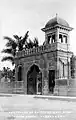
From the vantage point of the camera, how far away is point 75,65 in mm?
21891

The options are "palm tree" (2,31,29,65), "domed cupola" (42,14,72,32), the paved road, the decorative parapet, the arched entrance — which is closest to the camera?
the paved road

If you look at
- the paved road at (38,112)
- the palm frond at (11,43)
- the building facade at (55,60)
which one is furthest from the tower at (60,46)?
the palm frond at (11,43)

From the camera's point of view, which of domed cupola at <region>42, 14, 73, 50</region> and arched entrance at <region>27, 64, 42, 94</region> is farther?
arched entrance at <region>27, 64, 42, 94</region>

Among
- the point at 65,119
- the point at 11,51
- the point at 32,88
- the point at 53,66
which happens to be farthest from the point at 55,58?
the point at 65,119

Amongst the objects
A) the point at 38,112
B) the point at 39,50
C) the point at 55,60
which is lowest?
the point at 38,112

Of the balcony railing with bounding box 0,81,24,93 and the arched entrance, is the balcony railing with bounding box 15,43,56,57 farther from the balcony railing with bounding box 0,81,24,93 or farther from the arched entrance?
the balcony railing with bounding box 0,81,24,93

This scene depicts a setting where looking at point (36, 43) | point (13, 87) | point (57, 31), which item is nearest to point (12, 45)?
point (36, 43)

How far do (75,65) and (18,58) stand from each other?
6419 millimetres

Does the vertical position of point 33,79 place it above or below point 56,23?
below

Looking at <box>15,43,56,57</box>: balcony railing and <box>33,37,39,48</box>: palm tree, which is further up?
<box>33,37,39,48</box>: palm tree

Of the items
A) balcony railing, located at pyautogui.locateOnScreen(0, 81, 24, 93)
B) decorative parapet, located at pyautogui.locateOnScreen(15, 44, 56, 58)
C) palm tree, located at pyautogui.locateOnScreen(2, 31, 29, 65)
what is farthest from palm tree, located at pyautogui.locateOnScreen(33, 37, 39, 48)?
balcony railing, located at pyautogui.locateOnScreen(0, 81, 24, 93)

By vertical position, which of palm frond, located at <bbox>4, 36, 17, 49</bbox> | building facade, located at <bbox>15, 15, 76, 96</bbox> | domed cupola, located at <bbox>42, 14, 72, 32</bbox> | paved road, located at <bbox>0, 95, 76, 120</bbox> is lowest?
paved road, located at <bbox>0, 95, 76, 120</bbox>

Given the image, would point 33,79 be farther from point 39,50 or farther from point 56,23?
point 56,23

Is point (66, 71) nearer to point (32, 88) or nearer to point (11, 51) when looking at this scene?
point (32, 88)
